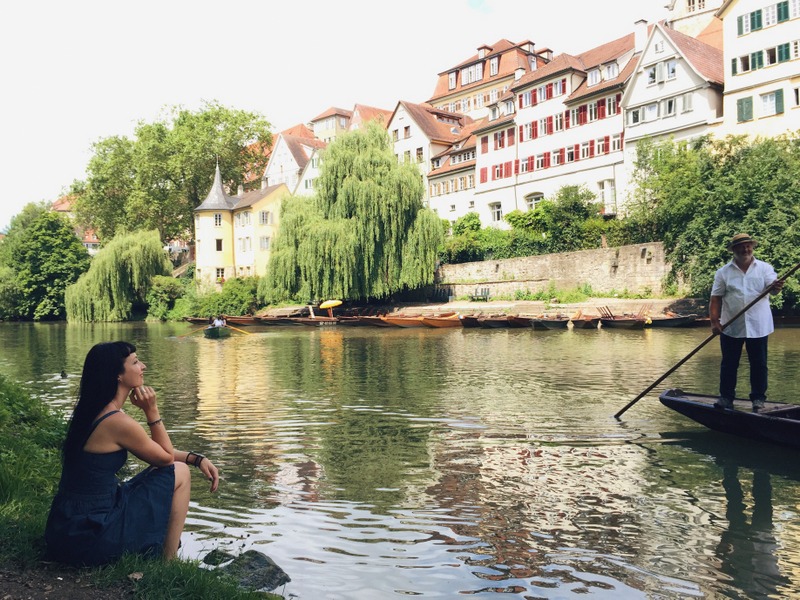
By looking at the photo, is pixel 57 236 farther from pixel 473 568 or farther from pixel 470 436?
pixel 473 568

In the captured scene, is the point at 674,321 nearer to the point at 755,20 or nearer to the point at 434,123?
the point at 755,20

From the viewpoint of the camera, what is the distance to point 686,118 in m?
43.1

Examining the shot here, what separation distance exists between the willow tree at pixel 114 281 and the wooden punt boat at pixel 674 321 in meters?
40.9

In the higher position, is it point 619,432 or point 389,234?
point 389,234

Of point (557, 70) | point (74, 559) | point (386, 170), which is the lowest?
point (74, 559)

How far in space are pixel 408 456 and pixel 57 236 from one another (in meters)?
68.1

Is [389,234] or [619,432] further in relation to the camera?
[389,234]

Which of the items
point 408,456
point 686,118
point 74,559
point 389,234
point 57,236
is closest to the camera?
point 74,559

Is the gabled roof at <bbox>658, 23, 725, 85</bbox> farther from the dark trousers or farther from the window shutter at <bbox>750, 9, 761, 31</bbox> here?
the dark trousers

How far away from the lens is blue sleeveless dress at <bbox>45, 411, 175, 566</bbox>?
14.4ft

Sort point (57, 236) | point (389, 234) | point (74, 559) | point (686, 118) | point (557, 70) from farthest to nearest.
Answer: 1. point (57, 236)
2. point (557, 70)
3. point (389, 234)
4. point (686, 118)
5. point (74, 559)

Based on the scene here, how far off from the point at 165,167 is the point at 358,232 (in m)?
32.4

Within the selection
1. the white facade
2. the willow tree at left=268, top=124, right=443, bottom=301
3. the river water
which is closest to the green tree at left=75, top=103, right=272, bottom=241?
the willow tree at left=268, top=124, right=443, bottom=301

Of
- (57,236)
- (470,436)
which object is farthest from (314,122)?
(470,436)
